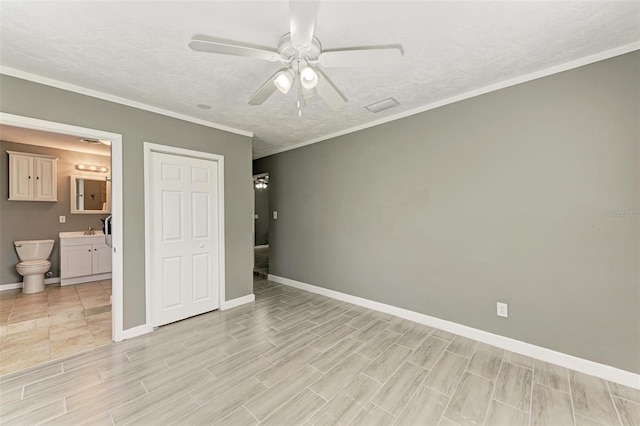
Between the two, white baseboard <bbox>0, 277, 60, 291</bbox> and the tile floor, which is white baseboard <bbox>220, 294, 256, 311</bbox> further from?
white baseboard <bbox>0, 277, 60, 291</bbox>

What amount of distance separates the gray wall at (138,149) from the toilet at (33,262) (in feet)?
9.20

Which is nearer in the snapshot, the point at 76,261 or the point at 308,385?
the point at 308,385

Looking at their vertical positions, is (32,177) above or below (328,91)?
below

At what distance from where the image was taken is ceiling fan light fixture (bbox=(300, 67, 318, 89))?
171cm

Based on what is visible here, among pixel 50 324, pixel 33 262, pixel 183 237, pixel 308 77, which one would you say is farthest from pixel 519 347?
pixel 33 262

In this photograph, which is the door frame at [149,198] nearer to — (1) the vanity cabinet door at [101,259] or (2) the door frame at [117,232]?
(2) the door frame at [117,232]

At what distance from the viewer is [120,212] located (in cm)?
280

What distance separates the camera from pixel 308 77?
1.73 m

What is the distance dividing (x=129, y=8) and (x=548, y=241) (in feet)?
12.2

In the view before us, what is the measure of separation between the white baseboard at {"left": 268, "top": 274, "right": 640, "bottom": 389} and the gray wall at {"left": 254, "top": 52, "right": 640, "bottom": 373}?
0.05 meters

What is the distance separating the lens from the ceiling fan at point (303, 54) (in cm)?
144

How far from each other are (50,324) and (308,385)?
335 centimetres

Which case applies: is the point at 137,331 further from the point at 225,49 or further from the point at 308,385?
the point at 225,49

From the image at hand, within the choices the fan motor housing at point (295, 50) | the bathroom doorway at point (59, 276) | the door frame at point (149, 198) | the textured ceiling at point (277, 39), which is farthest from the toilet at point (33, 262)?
the fan motor housing at point (295, 50)
